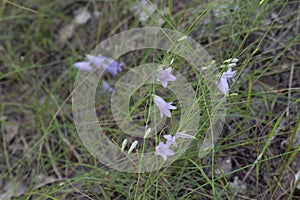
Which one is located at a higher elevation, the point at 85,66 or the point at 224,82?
the point at 224,82

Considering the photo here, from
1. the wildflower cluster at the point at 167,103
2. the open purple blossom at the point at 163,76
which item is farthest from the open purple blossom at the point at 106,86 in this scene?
the open purple blossom at the point at 163,76

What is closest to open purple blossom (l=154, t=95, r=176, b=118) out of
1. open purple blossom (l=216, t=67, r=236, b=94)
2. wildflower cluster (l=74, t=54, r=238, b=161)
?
wildflower cluster (l=74, t=54, r=238, b=161)

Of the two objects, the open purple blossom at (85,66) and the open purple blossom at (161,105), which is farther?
the open purple blossom at (85,66)

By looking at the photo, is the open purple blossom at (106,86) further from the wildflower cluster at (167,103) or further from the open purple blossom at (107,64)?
the wildflower cluster at (167,103)

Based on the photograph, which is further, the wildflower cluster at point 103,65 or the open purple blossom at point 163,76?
the wildflower cluster at point 103,65

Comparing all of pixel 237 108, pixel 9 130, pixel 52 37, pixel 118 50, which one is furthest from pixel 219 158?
pixel 52 37

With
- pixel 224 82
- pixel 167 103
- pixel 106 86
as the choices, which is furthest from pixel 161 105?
pixel 106 86

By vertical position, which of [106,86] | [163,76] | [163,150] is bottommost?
[106,86]

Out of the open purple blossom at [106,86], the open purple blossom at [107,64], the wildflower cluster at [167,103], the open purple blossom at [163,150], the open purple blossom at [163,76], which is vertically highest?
the open purple blossom at [163,76]

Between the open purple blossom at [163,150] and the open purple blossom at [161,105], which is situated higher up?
the open purple blossom at [161,105]

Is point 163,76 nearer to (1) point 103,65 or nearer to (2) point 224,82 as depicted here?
(2) point 224,82

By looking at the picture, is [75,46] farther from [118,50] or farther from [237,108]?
[237,108]

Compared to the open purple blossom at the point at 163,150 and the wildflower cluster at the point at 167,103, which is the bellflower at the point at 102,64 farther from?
the open purple blossom at the point at 163,150
